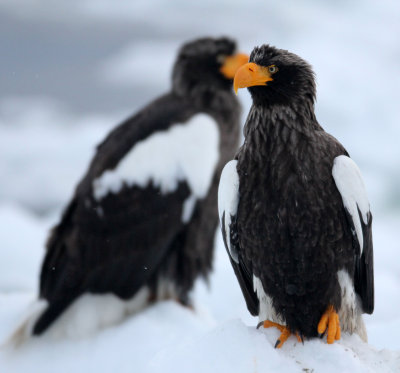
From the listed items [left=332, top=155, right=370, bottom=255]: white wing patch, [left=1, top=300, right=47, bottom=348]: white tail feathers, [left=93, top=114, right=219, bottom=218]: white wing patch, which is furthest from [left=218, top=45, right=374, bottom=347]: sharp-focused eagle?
[left=1, top=300, right=47, bottom=348]: white tail feathers

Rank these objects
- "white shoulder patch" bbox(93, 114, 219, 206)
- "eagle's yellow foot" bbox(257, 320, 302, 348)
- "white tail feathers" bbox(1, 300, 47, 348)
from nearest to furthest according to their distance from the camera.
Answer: "eagle's yellow foot" bbox(257, 320, 302, 348)
"white shoulder patch" bbox(93, 114, 219, 206)
"white tail feathers" bbox(1, 300, 47, 348)

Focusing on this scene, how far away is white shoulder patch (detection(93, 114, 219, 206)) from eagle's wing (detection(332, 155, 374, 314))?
2.30m

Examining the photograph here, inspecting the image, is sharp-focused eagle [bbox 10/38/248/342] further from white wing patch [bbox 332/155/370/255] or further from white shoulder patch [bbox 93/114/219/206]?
white wing patch [bbox 332/155/370/255]

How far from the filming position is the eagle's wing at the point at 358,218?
273 centimetres

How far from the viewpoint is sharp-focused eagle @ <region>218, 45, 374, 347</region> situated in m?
2.73

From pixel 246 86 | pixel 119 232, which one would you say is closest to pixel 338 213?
pixel 246 86

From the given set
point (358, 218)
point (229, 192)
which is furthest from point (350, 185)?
point (229, 192)

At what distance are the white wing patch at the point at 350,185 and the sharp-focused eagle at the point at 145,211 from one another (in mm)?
2409

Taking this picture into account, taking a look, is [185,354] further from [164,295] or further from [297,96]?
[164,295]

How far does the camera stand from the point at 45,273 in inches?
207

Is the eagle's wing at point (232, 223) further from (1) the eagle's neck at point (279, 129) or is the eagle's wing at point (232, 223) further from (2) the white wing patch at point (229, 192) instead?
(1) the eagle's neck at point (279, 129)

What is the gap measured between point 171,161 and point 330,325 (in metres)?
2.54

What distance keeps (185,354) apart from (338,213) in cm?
87

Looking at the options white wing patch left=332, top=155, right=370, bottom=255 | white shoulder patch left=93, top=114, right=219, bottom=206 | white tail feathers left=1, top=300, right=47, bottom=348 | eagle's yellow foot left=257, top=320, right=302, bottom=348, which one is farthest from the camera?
white tail feathers left=1, top=300, right=47, bottom=348
